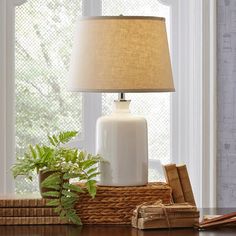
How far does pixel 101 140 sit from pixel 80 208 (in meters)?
0.23

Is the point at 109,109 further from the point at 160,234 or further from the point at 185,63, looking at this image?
the point at 160,234

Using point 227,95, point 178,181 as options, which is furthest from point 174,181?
point 227,95

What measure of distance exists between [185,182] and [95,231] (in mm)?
384

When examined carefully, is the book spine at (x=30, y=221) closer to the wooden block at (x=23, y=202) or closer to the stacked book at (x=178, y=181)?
the wooden block at (x=23, y=202)

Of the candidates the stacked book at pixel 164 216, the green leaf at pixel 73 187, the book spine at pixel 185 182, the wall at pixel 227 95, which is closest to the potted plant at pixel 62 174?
the green leaf at pixel 73 187

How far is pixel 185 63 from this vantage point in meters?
4.06

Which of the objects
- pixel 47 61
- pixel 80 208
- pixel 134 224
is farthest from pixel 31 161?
pixel 47 61

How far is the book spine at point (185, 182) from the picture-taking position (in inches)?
109

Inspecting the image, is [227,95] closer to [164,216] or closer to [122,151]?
[122,151]

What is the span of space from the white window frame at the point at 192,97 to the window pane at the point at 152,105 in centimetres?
7

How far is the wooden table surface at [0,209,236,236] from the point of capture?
2527mm

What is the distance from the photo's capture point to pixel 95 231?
257 centimetres

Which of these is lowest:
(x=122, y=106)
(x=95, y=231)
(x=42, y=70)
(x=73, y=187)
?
(x=95, y=231)

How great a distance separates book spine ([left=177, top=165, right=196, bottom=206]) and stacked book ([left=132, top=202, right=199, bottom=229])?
0.15m
